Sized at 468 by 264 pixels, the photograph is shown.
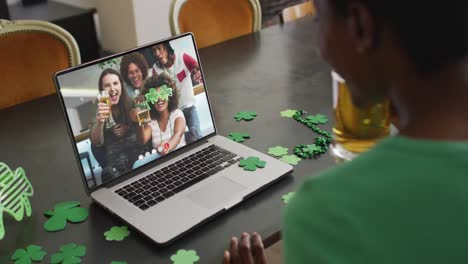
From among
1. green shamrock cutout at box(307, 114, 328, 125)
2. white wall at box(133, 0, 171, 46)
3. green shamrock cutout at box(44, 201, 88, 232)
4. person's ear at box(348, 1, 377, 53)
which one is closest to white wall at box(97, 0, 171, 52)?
white wall at box(133, 0, 171, 46)

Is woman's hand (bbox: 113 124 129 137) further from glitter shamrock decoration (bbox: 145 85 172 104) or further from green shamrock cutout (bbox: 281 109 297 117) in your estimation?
green shamrock cutout (bbox: 281 109 297 117)

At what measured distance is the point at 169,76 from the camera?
1.22m

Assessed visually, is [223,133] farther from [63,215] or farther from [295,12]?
[295,12]

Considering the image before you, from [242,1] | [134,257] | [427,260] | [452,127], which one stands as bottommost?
[134,257]

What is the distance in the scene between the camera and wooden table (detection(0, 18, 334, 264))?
3.31ft

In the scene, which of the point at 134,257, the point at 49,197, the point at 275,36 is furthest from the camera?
the point at 275,36

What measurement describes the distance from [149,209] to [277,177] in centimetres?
26

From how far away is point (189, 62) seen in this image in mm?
1257

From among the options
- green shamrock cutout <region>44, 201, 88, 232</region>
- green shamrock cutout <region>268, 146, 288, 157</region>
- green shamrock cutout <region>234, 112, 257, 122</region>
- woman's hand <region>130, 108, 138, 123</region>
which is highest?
woman's hand <region>130, 108, 138, 123</region>

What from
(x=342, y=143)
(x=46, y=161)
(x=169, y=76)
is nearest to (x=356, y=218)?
(x=342, y=143)

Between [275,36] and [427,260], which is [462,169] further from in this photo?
[275,36]

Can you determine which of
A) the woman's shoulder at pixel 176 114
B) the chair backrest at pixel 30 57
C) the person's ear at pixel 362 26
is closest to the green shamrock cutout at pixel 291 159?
the woman's shoulder at pixel 176 114

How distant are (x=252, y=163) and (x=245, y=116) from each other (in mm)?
264

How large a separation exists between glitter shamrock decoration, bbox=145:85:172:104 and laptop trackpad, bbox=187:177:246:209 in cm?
21
